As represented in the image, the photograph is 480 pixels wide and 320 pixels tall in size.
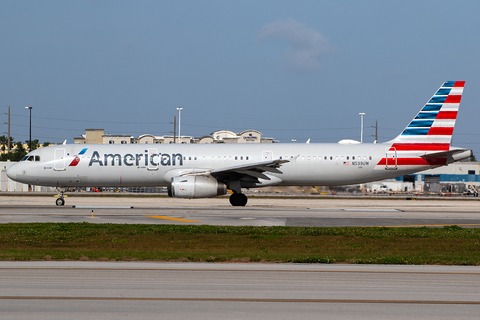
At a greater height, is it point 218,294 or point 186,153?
point 186,153

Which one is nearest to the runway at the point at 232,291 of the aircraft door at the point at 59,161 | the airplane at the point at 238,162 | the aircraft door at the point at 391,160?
the airplane at the point at 238,162

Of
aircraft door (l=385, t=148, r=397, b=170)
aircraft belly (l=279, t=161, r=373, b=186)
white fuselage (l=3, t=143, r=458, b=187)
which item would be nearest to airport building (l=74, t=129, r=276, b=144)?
white fuselage (l=3, t=143, r=458, b=187)

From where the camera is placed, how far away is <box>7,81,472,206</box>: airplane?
30.4 metres

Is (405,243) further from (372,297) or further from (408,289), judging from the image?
(372,297)

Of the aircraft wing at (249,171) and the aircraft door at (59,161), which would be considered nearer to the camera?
the aircraft wing at (249,171)

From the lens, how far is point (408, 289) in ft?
28.2

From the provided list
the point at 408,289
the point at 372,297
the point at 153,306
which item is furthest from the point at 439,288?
the point at 153,306

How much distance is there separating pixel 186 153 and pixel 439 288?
2339 cm

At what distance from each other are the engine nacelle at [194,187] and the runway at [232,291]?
16.7m

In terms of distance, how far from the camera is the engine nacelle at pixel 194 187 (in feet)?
91.4

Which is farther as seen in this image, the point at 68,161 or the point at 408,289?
the point at 68,161

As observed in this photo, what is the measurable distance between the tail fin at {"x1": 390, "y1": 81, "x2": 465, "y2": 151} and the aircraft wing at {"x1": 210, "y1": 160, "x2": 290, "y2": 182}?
8709mm

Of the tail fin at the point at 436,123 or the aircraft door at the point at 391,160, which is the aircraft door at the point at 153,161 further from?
the tail fin at the point at 436,123

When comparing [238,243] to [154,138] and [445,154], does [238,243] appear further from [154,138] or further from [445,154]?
[154,138]
